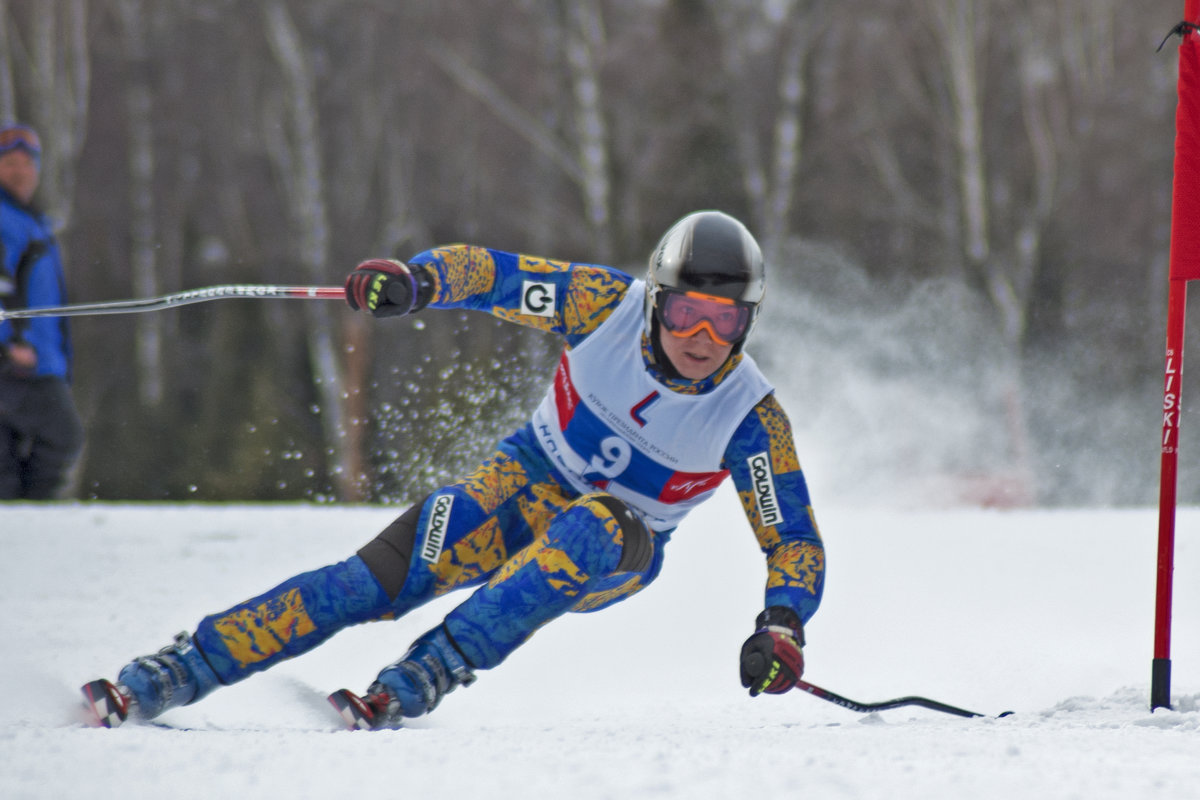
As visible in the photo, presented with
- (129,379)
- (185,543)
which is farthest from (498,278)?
(129,379)

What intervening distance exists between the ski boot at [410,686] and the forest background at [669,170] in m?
7.77

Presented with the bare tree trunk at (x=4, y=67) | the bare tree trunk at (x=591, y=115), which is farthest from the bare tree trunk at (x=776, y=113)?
the bare tree trunk at (x=4, y=67)

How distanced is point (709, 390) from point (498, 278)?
1.89 feet

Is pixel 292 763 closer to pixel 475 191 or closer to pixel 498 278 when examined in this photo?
pixel 498 278

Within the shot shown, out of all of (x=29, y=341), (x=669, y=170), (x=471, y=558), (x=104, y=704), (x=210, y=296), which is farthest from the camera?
(x=669, y=170)

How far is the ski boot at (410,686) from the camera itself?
6.97ft

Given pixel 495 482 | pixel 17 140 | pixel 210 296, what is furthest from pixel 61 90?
pixel 495 482

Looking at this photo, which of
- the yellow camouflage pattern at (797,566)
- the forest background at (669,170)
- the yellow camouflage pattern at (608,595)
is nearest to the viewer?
the yellow camouflage pattern at (797,566)

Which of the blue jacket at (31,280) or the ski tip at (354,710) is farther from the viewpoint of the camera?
the blue jacket at (31,280)

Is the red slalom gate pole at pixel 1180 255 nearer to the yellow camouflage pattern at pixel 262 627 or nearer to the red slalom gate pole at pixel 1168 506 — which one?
the red slalom gate pole at pixel 1168 506

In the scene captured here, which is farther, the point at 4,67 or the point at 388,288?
the point at 4,67

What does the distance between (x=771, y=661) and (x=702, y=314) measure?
2.54 ft

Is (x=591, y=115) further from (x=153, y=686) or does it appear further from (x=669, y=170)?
(x=153, y=686)

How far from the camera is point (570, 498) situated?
2693mm
